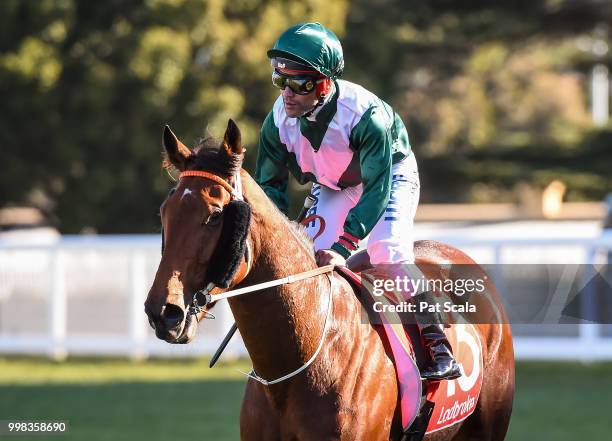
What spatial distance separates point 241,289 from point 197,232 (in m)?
0.29

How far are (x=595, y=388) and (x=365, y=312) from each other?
6569 mm

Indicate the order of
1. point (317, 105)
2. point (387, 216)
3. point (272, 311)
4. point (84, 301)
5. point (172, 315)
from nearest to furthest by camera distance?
point (172, 315)
point (272, 311)
point (317, 105)
point (387, 216)
point (84, 301)

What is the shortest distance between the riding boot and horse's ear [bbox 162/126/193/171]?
47.5 inches

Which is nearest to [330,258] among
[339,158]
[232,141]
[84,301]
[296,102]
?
[339,158]

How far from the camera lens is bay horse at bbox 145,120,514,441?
11.7ft

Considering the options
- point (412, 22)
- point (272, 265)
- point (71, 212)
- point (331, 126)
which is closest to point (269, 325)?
point (272, 265)

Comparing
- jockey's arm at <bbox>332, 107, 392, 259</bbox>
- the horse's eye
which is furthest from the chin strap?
the horse's eye

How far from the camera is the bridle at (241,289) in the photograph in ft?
11.6

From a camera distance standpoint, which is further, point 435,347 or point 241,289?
point 435,347

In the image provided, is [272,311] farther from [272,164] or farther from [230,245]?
Answer: [272,164]

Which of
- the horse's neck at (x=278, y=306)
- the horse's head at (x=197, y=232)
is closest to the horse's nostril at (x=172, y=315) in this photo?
the horse's head at (x=197, y=232)

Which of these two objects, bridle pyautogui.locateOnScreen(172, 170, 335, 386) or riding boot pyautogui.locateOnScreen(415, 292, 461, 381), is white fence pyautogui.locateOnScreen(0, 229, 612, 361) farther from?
bridle pyautogui.locateOnScreen(172, 170, 335, 386)

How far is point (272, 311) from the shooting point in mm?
3914

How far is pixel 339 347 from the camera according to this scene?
4.09 m
